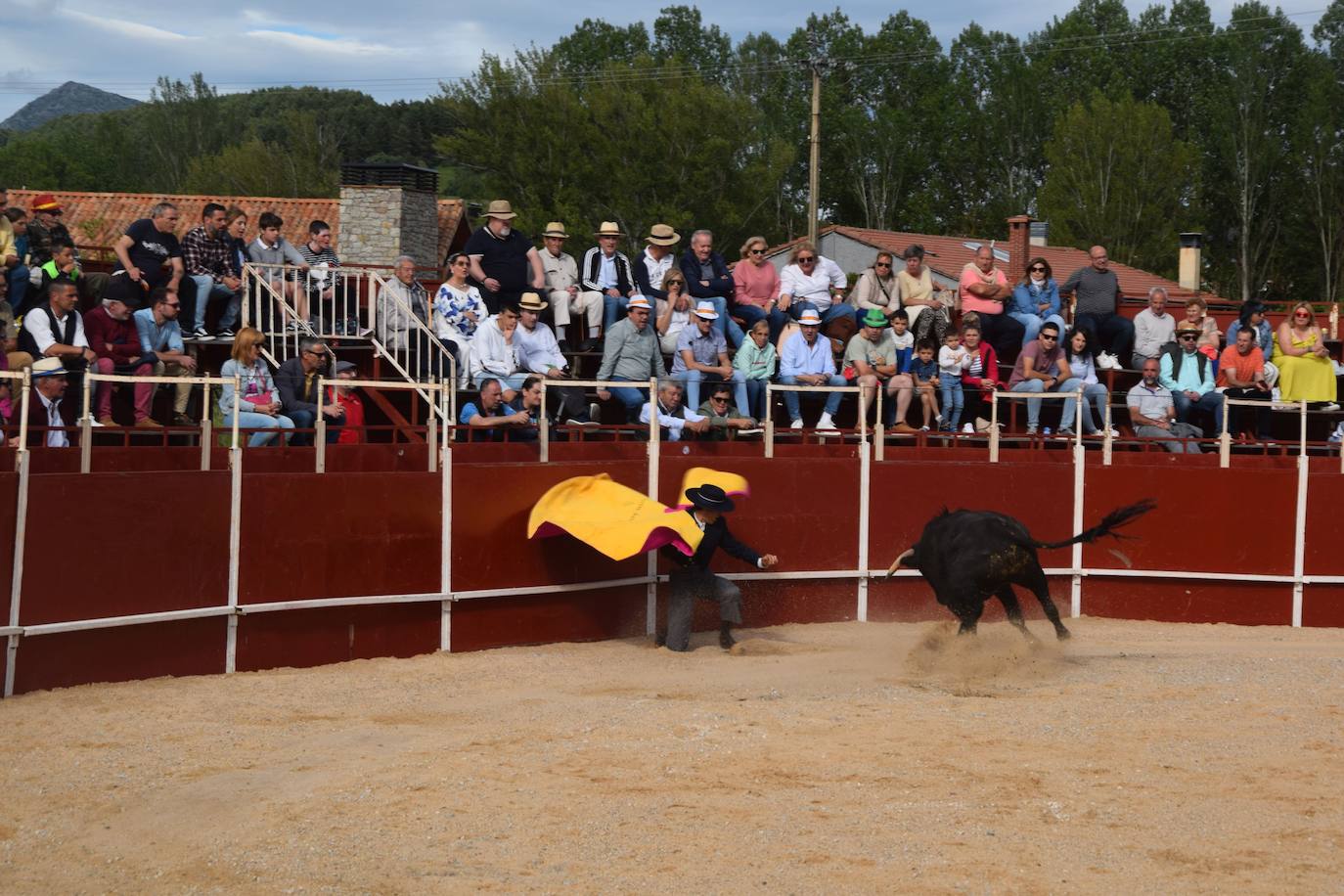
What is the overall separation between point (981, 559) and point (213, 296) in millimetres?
6831

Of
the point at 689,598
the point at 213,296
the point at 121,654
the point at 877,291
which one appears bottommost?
the point at 121,654

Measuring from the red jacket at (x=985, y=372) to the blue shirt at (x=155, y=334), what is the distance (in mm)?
7260

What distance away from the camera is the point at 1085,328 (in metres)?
16.9

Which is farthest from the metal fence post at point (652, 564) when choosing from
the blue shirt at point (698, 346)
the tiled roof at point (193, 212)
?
the tiled roof at point (193, 212)

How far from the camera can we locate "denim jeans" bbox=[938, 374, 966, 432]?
49.7 feet

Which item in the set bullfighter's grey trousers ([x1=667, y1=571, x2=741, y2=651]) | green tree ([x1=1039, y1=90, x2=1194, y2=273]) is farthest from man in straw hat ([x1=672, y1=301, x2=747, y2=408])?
green tree ([x1=1039, y1=90, x2=1194, y2=273])

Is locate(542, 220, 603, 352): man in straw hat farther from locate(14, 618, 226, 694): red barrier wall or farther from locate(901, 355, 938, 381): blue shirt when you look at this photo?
locate(14, 618, 226, 694): red barrier wall

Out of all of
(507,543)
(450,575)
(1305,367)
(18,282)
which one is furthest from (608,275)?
(1305,367)

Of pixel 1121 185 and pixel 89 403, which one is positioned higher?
pixel 1121 185

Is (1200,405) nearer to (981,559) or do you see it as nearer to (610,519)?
(981,559)

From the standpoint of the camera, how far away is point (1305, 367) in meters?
16.8

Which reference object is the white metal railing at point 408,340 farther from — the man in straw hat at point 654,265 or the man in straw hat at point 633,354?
the man in straw hat at point 654,265

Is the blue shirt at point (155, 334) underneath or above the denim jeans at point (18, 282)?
underneath

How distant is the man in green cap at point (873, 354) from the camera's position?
15297mm
